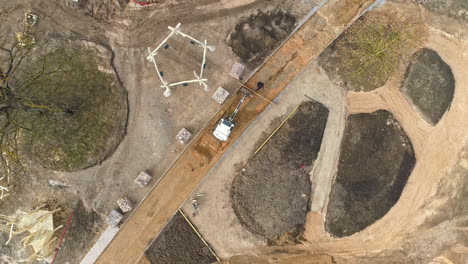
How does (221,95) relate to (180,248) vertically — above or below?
above

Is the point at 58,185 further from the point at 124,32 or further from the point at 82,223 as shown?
the point at 124,32

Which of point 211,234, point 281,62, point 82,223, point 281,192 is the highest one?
point 281,62

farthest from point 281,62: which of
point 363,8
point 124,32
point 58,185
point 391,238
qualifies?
point 58,185

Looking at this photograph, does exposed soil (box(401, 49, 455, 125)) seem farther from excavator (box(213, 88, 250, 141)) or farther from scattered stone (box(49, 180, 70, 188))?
scattered stone (box(49, 180, 70, 188))

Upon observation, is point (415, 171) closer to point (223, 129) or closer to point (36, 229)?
point (223, 129)

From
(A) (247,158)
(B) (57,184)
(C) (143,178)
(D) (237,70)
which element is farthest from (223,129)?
(B) (57,184)

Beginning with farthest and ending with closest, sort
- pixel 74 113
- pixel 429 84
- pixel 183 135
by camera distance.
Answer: pixel 74 113
pixel 429 84
pixel 183 135

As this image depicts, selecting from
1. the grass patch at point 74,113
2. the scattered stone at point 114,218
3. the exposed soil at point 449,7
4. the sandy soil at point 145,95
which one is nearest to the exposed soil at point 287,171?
the sandy soil at point 145,95

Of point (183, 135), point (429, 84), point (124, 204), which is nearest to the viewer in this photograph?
point (183, 135)
